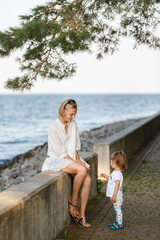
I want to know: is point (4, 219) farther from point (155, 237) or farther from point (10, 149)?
point (10, 149)

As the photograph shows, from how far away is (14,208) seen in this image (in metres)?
3.61

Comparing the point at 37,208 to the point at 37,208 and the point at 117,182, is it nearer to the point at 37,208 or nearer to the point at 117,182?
the point at 37,208

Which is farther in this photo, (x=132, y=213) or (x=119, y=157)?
(x=132, y=213)

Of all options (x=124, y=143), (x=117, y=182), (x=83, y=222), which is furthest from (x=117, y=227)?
(x=124, y=143)

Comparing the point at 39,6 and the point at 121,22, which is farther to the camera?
the point at 121,22

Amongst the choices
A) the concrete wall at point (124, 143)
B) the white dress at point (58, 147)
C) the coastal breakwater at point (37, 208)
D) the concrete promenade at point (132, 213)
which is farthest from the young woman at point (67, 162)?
the concrete wall at point (124, 143)

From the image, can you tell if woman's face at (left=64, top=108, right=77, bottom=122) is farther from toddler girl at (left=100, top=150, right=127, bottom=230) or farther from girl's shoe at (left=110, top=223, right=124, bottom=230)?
girl's shoe at (left=110, top=223, right=124, bottom=230)

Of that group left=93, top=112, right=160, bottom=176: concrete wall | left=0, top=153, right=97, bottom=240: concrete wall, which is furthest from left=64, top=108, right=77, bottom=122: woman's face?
left=93, top=112, right=160, bottom=176: concrete wall

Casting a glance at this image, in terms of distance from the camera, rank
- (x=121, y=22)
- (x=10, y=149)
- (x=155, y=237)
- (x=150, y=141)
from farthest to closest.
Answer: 1. (x=10, y=149)
2. (x=150, y=141)
3. (x=121, y=22)
4. (x=155, y=237)

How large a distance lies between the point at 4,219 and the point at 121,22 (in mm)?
8164

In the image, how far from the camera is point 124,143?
10.4 metres

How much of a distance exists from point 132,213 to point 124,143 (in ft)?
14.8

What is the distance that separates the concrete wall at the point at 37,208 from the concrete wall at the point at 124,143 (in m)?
3.26

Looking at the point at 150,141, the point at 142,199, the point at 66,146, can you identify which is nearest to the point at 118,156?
the point at 66,146
